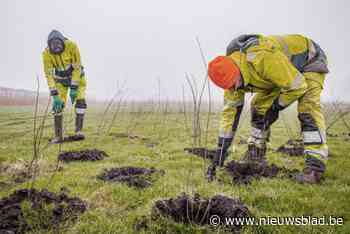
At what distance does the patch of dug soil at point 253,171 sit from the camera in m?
3.81

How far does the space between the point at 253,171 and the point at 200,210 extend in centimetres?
181

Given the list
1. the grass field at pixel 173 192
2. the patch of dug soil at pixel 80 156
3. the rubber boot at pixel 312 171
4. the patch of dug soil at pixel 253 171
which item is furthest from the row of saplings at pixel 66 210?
the patch of dug soil at pixel 80 156

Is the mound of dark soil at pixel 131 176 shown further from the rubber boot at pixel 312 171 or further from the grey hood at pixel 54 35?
the grey hood at pixel 54 35

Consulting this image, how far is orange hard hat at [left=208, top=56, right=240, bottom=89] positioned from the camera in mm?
3219

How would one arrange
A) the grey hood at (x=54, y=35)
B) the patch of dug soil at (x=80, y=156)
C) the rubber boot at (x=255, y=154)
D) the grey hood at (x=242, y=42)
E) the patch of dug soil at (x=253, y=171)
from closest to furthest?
1. the grey hood at (x=242, y=42)
2. the patch of dug soil at (x=253, y=171)
3. the rubber boot at (x=255, y=154)
4. the patch of dug soil at (x=80, y=156)
5. the grey hood at (x=54, y=35)

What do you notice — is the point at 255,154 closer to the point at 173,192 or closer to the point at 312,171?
the point at 312,171

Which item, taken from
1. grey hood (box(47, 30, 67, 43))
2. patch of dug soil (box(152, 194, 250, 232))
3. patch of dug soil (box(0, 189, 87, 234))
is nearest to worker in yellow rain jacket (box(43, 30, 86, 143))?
grey hood (box(47, 30, 67, 43))

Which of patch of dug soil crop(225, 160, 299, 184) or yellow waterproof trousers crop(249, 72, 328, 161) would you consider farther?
patch of dug soil crop(225, 160, 299, 184)

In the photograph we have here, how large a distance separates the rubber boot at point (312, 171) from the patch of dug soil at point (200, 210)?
1.51 m

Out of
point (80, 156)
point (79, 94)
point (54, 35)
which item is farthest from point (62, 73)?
point (80, 156)

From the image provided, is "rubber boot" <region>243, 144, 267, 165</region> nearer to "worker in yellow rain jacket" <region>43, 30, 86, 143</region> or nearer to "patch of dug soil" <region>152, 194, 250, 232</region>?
"patch of dug soil" <region>152, 194, 250, 232</region>

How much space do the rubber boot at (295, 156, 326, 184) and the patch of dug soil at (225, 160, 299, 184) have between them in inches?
10.5

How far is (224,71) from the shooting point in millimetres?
3223

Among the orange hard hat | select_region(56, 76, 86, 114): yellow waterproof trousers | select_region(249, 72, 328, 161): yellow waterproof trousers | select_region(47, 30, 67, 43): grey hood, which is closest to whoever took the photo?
the orange hard hat
